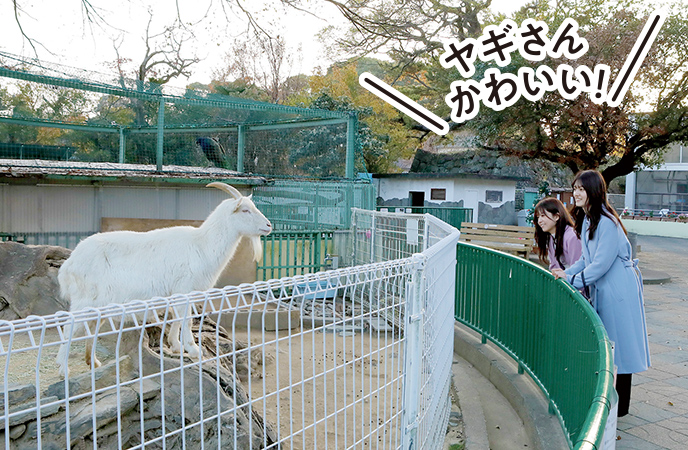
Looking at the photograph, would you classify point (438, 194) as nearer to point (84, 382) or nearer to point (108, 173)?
point (108, 173)

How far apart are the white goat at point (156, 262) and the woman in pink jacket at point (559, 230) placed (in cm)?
274

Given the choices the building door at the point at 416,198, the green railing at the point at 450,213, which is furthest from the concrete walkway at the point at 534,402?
the building door at the point at 416,198

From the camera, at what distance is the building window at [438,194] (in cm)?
2383

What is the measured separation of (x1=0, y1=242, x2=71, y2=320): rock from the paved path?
18.1ft

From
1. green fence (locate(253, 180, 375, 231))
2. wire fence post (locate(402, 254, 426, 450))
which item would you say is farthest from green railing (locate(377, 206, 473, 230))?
wire fence post (locate(402, 254, 426, 450))

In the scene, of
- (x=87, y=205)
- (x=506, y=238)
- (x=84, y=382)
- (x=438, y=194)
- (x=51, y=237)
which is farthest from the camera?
(x=438, y=194)

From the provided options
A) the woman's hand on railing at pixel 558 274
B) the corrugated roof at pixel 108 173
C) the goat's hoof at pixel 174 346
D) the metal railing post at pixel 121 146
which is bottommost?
the goat's hoof at pixel 174 346

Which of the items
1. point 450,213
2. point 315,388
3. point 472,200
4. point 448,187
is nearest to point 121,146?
point 450,213

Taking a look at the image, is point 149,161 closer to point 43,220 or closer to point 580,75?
point 43,220

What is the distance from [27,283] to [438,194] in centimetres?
2001

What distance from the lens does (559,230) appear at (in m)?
5.18

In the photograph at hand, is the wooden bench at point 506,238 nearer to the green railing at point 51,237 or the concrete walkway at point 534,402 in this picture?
the concrete walkway at point 534,402

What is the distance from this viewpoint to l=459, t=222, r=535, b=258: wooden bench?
14500 millimetres

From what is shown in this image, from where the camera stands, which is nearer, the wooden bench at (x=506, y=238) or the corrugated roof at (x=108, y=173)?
the corrugated roof at (x=108, y=173)
